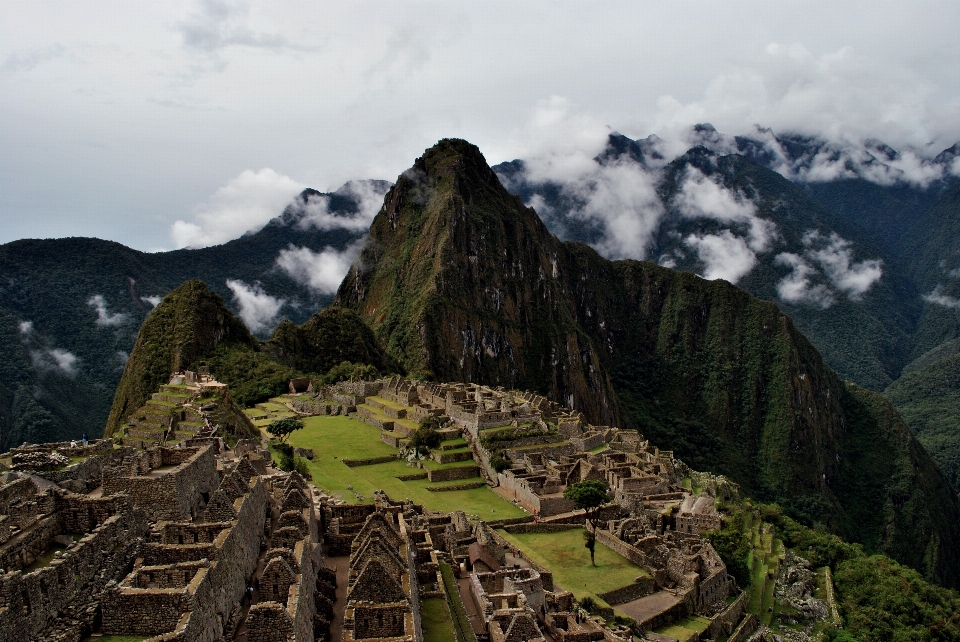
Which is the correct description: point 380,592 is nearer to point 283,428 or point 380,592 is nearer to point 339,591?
point 339,591

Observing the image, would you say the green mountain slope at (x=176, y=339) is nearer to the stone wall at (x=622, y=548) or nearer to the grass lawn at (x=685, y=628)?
the stone wall at (x=622, y=548)

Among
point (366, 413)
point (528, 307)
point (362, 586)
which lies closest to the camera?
point (362, 586)

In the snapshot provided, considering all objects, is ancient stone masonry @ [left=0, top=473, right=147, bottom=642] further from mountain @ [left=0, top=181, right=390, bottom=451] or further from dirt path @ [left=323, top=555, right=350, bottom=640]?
mountain @ [left=0, top=181, right=390, bottom=451]

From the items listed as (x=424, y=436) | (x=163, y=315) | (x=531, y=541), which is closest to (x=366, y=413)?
(x=424, y=436)

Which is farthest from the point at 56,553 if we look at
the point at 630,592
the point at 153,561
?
the point at 630,592

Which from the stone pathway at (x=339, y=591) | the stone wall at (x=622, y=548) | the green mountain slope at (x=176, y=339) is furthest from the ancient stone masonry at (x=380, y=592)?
the green mountain slope at (x=176, y=339)

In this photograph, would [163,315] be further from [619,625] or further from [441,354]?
[619,625]

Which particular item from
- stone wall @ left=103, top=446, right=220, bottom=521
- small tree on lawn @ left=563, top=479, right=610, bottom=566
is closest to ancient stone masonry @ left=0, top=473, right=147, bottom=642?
stone wall @ left=103, top=446, right=220, bottom=521
